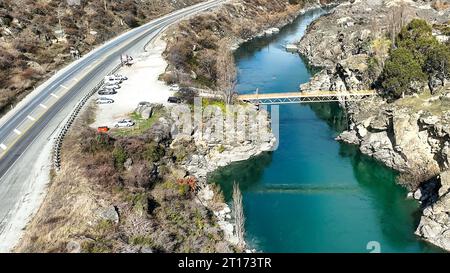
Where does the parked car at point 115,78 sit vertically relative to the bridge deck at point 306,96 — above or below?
above

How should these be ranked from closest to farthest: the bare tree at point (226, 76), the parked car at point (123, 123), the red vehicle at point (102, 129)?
1. the red vehicle at point (102, 129)
2. the parked car at point (123, 123)
3. the bare tree at point (226, 76)

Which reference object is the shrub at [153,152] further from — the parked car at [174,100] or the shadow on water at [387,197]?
the shadow on water at [387,197]

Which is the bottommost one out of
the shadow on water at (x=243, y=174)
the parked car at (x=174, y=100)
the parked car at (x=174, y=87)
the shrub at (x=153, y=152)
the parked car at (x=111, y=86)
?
the shadow on water at (x=243, y=174)

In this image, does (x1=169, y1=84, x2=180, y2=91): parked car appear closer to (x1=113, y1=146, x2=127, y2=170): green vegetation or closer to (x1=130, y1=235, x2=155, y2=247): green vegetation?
(x1=113, y1=146, x2=127, y2=170): green vegetation

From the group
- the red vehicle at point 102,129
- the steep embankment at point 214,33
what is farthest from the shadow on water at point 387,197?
the red vehicle at point 102,129
